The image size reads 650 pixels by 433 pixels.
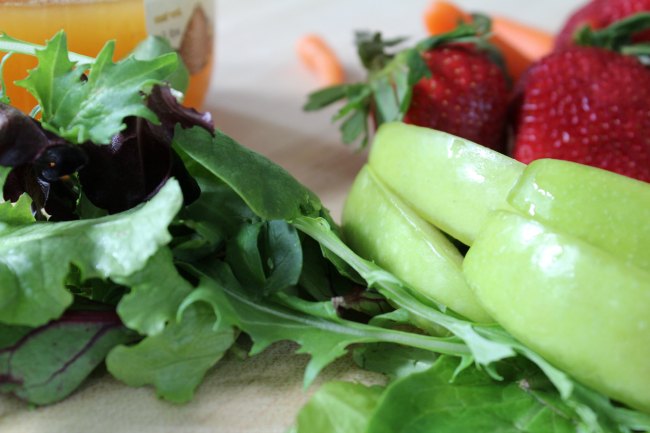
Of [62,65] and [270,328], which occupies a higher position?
[62,65]

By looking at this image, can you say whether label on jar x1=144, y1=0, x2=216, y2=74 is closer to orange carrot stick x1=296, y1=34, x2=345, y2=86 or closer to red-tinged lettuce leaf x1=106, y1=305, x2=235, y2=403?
orange carrot stick x1=296, y1=34, x2=345, y2=86

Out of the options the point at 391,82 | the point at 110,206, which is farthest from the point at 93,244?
the point at 391,82

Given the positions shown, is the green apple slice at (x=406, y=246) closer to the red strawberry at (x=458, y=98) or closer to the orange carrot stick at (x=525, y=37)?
the red strawberry at (x=458, y=98)

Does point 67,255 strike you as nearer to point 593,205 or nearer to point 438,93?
point 593,205

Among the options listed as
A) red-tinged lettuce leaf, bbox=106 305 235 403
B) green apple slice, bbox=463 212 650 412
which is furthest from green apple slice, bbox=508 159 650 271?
red-tinged lettuce leaf, bbox=106 305 235 403

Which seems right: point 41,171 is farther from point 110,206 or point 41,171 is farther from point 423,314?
point 423,314

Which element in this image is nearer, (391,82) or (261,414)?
(261,414)
